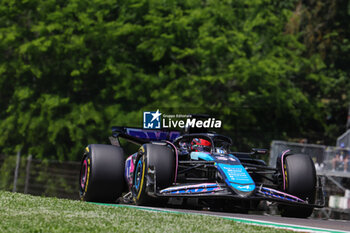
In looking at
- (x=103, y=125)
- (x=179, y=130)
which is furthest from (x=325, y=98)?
(x=179, y=130)

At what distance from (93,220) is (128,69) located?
20844 mm

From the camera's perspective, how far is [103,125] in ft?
88.3

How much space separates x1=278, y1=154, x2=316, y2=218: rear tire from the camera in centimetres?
1073

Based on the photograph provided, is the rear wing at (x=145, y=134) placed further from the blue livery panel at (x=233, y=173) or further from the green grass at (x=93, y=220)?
the green grass at (x=93, y=220)

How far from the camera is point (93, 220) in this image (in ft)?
22.8

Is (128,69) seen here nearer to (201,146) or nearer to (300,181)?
(201,146)

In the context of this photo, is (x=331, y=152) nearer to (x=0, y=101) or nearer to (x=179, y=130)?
(x=179, y=130)

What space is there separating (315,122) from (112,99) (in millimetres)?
12153

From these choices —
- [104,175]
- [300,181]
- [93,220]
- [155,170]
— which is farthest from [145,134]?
[93,220]

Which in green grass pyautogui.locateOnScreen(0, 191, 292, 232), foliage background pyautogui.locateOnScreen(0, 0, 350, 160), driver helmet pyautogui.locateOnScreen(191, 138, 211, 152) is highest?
foliage background pyautogui.locateOnScreen(0, 0, 350, 160)

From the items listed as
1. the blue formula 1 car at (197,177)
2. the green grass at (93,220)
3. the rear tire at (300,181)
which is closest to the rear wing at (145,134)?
the blue formula 1 car at (197,177)

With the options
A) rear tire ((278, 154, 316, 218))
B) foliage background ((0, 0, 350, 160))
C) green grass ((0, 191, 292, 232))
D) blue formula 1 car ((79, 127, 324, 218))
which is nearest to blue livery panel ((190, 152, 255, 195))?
blue formula 1 car ((79, 127, 324, 218))

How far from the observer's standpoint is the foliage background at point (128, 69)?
2689 cm

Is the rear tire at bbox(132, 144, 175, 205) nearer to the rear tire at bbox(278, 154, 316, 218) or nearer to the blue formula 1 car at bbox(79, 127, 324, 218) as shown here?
the blue formula 1 car at bbox(79, 127, 324, 218)
